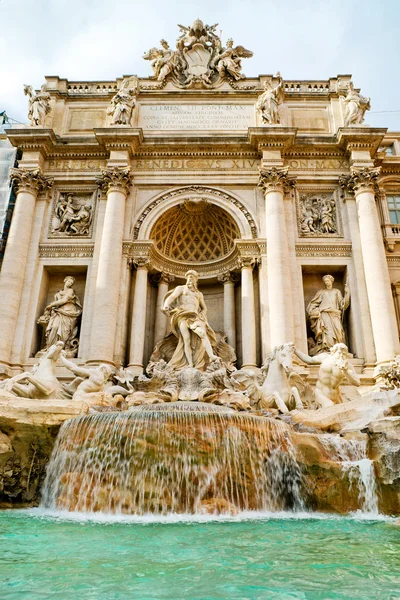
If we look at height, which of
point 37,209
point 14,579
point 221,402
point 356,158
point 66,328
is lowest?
point 14,579

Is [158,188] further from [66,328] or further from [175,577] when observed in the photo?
[175,577]

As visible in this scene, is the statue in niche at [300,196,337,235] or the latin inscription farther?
the latin inscription

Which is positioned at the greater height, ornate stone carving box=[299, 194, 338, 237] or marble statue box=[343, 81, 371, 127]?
marble statue box=[343, 81, 371, 127]

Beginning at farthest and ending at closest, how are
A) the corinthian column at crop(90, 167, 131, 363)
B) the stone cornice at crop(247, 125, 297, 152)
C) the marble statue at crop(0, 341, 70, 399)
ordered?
the stone cornice at crop(247, 125, 297, 152) < the corinthian column at crop(90, 167, 131, 363) < the marble statue at crop(0, 341, 70, 399)

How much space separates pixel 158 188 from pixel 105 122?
418 centimetres

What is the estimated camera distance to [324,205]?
18.1 m

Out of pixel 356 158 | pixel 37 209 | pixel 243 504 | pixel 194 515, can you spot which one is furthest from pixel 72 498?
pixel 356 158

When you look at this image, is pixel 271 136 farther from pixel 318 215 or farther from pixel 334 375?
pixel 334 375

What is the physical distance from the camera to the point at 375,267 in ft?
52.5

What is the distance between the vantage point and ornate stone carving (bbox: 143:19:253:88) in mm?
20047

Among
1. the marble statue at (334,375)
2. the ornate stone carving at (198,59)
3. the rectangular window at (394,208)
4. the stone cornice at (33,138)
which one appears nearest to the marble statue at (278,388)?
the marble statue at (334,375)

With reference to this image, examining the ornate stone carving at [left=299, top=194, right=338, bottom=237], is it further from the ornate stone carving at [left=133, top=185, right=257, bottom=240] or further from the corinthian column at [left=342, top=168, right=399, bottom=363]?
the ornate stone carving at [left=133, top=185, right=257, bottom=240]

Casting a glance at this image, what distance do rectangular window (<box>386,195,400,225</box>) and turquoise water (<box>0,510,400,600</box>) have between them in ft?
51.5

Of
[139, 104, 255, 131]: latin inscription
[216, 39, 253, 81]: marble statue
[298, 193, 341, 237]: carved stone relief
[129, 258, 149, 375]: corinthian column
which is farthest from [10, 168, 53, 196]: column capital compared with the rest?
[298, 193, 341, 237]: carved stone relief
